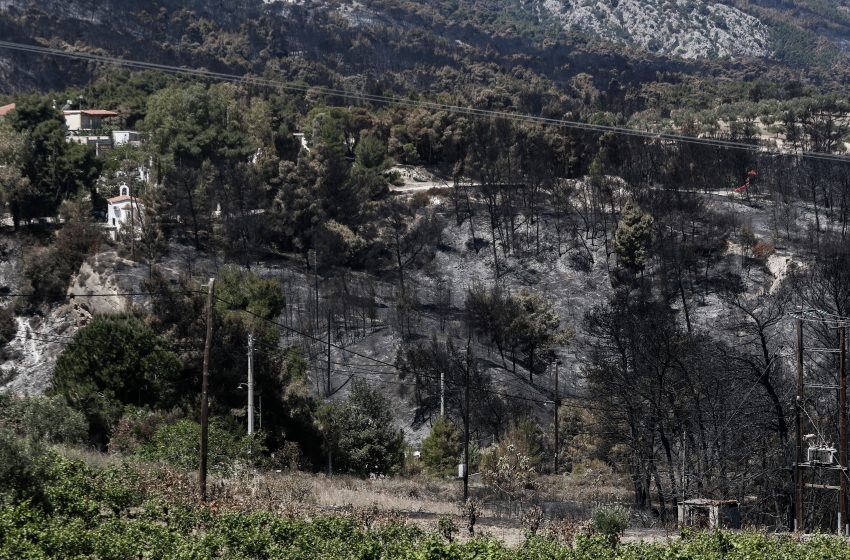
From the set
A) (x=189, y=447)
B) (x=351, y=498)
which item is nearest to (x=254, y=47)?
(x=189, y=447)

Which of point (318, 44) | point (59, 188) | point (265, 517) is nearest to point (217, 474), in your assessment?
point (265, 517)

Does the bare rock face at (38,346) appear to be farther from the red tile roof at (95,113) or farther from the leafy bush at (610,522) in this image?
the red tile roof at (95,113)

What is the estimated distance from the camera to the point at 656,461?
138 ft

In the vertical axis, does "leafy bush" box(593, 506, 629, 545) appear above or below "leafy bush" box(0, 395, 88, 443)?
below

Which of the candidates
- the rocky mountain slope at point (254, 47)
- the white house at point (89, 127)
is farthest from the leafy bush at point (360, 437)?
the rocky mountain slope at point (254, 47)

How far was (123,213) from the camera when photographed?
75.3 m

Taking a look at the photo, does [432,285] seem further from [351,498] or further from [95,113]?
[351,498]

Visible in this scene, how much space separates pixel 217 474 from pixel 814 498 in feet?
60.6

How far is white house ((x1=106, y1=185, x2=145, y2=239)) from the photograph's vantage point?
7269cm

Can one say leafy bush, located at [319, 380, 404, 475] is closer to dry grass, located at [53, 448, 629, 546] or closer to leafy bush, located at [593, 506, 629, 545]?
dry grass, located at [53, 448, 629, 546]

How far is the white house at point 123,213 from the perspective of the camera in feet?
238

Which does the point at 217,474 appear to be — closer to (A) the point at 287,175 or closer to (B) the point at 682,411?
(B) the point at 682,411

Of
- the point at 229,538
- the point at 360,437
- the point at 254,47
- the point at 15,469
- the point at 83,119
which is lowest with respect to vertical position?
the point at 360,437

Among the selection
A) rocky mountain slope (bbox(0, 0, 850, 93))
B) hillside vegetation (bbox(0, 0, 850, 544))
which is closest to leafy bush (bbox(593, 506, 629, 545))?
hillside vegetation (bbox(0, 0, 850, 544))
